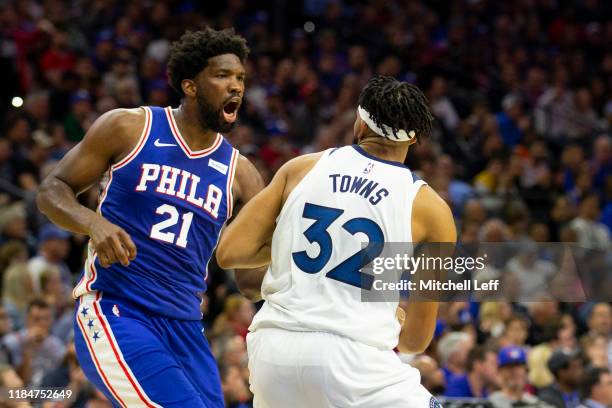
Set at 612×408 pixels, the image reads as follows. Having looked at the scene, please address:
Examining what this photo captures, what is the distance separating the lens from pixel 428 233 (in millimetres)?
4680

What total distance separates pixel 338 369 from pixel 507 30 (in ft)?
47.0

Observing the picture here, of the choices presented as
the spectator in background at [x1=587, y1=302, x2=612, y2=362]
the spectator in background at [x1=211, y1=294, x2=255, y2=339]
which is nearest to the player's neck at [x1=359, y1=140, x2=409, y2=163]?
the spectator in background at [x1=211, y1=294, x2=255, y2=339]

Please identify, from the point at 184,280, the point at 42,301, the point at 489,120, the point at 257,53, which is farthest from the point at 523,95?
the point at 184,280

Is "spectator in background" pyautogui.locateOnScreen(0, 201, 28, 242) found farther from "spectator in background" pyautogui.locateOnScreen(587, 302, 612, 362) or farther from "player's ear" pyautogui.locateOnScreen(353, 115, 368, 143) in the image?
"player's ear" pyautogui.locateOnScreen(353, 115, 368, 143)

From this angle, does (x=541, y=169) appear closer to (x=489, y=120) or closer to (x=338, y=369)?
(x=489, y=120)

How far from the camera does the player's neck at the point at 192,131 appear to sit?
5539 millimetres

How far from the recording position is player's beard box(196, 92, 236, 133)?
5.54 metres

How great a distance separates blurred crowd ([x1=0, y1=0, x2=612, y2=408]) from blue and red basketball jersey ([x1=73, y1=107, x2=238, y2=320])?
8.86 feet

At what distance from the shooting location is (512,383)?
9.09 metres

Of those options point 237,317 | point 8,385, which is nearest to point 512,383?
point 237,317

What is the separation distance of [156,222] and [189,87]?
766 mm

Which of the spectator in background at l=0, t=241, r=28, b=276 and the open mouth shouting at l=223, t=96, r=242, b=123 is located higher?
the spectator in background at l=0, t=241, r=28, b=276

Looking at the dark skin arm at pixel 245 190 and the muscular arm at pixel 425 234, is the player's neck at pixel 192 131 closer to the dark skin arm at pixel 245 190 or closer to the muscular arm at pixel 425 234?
the dark skin arm at pixel 245 190

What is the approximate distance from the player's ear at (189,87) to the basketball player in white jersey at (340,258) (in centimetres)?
108
